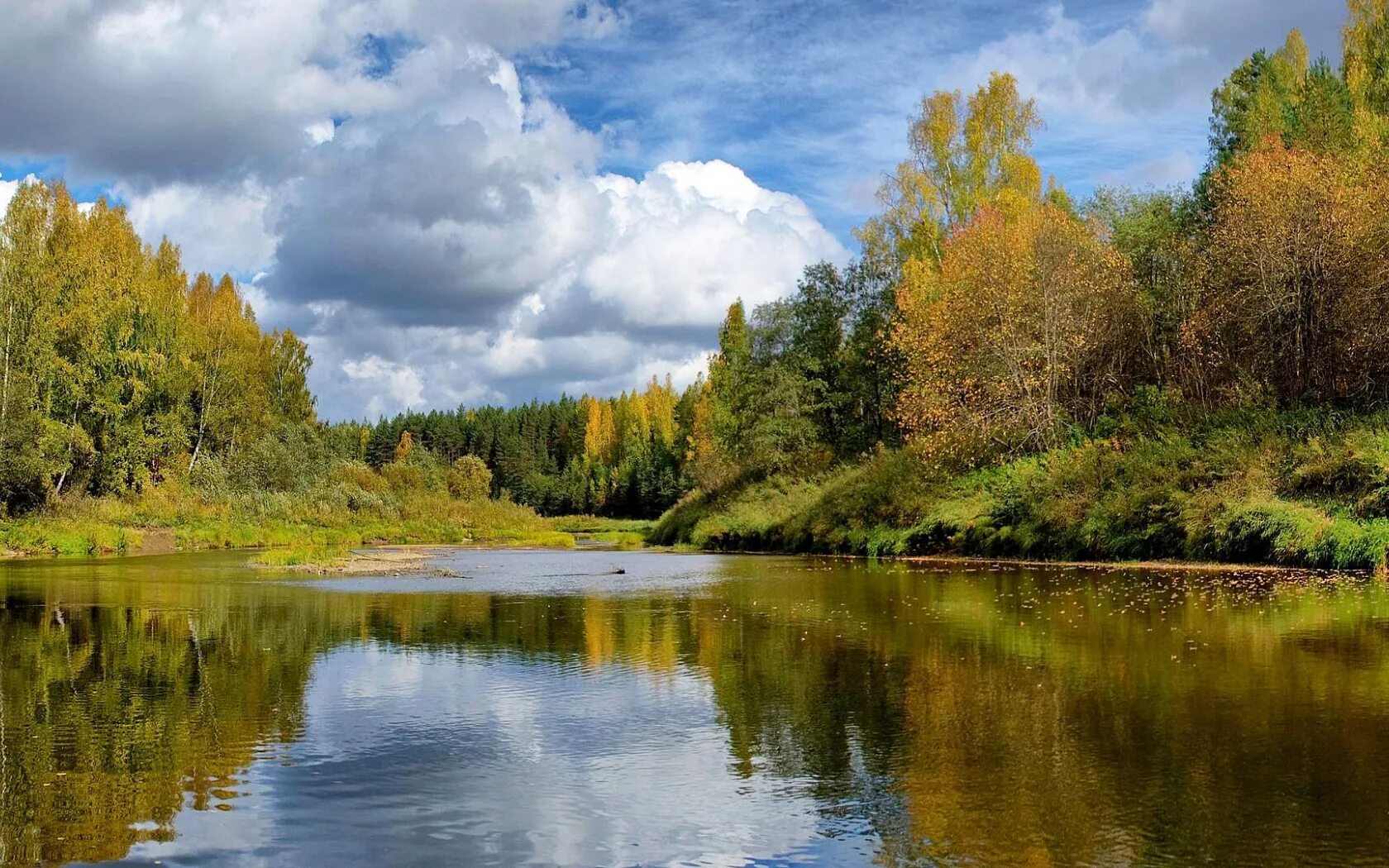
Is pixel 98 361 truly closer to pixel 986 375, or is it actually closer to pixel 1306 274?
pixel 986 375

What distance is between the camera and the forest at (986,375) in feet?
91.7

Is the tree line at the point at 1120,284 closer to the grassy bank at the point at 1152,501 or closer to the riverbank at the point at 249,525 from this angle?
the grassy bank at the point at 1152,501

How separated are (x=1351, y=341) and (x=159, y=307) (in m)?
55.5

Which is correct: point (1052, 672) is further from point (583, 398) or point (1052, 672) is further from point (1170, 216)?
point (583, 398)

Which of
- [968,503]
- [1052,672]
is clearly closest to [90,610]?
[1052,672]

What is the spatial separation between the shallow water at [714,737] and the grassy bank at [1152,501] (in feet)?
20.2

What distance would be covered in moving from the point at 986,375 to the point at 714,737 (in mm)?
30088

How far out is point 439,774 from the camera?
7.08 m

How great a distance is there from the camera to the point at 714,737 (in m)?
8.12

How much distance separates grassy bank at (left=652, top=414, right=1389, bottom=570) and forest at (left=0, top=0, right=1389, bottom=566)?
9cm

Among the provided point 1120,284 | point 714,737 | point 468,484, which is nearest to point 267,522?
point 468,484

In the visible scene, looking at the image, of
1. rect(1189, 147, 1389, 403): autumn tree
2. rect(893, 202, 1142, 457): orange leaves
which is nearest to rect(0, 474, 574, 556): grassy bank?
rect(893, 202, 1142, 457): orange leaves

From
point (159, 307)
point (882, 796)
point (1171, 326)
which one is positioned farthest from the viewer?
point (159, 307)

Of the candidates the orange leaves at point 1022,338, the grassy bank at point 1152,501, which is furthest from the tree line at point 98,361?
the orange leaves at point 1022,338
